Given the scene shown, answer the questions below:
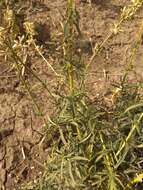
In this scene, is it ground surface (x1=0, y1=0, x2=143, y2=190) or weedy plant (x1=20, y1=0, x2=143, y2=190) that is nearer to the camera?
weedy plant (x1=20, y1=0, x2=143, y2=190)

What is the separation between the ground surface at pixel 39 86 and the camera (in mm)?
2398

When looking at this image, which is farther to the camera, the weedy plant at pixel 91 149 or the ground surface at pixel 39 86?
the ground surface at pixel 39 86

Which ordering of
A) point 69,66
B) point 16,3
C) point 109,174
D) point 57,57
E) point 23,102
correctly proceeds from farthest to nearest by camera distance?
1. point 16,3
2. point 57,57
3. point 23,102
4. point 109,174
5. point 69,66

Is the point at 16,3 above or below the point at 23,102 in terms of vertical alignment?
above

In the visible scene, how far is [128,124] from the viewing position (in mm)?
2115

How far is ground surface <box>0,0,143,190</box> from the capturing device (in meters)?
2.40

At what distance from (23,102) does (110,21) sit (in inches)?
34.0

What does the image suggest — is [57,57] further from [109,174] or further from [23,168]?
[109,174]

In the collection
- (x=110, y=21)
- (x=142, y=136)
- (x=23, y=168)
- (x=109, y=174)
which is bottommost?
(x=23, y=168)

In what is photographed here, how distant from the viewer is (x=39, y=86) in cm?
263

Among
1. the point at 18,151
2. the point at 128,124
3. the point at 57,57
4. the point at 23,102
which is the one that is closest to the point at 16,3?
the point at 57,57

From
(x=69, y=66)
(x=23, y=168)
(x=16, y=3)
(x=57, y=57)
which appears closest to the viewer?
(x=69, y=66)

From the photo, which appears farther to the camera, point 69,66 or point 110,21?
point 110,21

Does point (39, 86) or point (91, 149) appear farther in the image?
point (39, 86)
